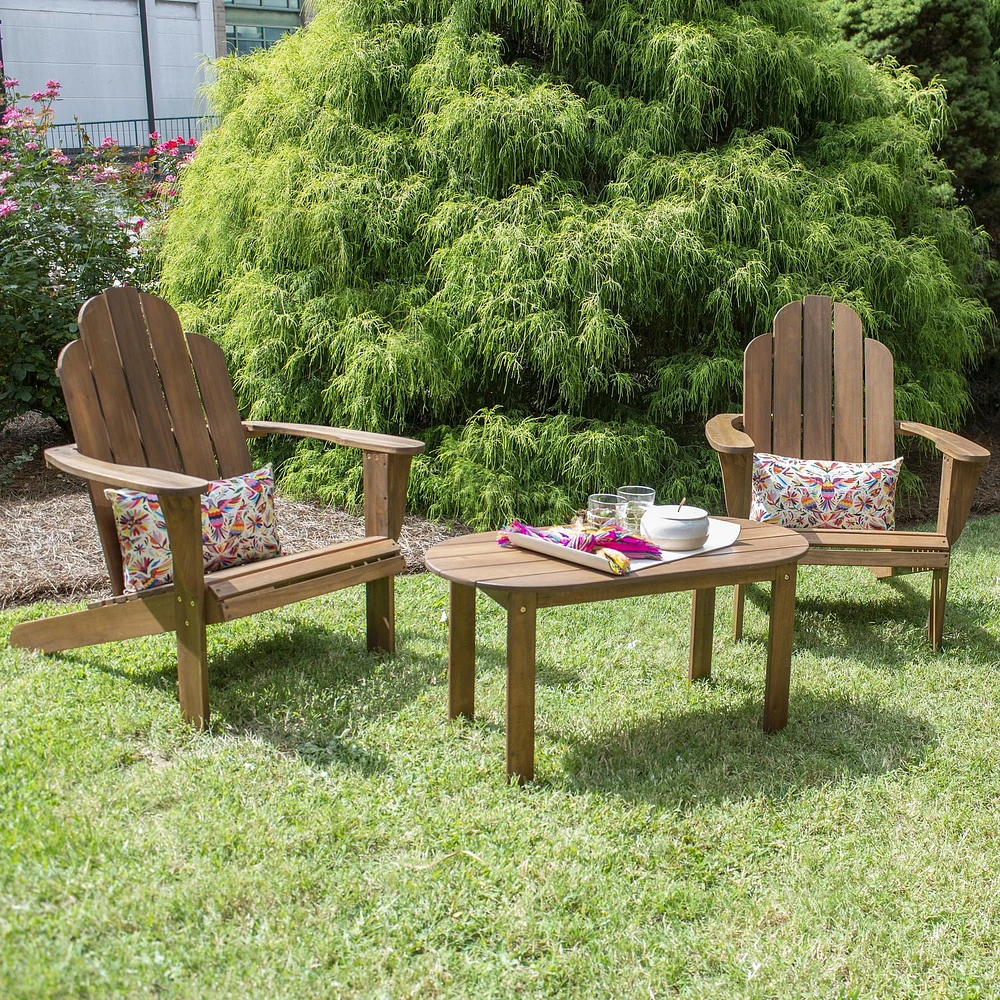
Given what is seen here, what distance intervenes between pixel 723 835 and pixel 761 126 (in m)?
4.15

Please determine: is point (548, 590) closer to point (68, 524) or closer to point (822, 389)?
point (822, 389)

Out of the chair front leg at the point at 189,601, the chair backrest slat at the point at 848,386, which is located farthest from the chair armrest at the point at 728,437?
the chair front leg at the point at 189,601

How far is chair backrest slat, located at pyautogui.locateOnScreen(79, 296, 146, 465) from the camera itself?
3.11 metres

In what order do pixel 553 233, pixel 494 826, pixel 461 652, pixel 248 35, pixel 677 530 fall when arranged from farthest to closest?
pixel 248 35 < pixel 553 233 < pixel 461 652 < pixel 677 530 < pixel 494 826

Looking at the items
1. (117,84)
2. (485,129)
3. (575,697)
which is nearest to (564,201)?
(485,129)

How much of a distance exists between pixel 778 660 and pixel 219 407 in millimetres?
2009

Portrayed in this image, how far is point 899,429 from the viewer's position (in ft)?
13.1

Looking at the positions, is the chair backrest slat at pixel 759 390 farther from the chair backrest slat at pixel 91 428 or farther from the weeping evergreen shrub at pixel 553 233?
the chair backrest slat at pixel 91 428

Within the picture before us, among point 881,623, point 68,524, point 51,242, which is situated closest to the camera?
point 881,623

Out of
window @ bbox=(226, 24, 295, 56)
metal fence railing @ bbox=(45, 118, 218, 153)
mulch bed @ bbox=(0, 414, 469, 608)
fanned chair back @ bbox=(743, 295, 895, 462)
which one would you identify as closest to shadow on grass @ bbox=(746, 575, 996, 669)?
fanned chair back @ bbox=(743, 295, 895, 462)

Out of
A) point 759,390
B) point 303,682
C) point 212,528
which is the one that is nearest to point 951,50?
point 759,390

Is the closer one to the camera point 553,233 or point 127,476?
point 127,476

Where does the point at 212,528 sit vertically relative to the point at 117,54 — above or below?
below

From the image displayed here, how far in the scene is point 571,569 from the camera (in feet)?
8.38
